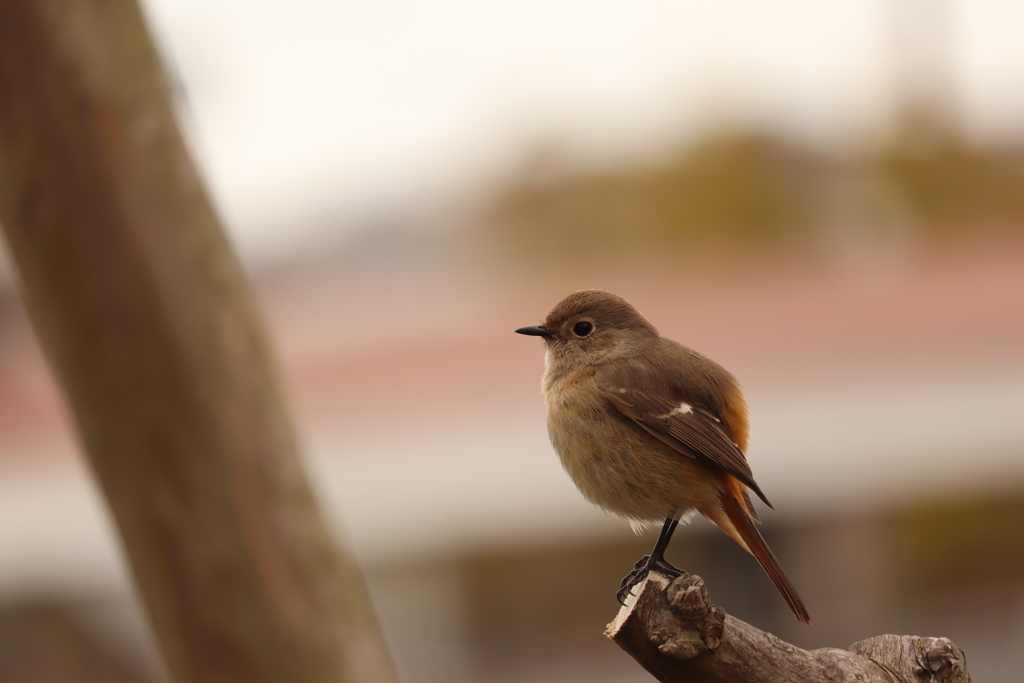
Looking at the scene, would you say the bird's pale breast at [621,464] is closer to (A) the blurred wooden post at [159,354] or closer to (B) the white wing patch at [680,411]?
(B) the white wing patch at [680,411]

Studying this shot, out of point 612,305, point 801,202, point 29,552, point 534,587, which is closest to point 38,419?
point 29,552

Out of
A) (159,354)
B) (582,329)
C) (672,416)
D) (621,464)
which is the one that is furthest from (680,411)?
(159,354)

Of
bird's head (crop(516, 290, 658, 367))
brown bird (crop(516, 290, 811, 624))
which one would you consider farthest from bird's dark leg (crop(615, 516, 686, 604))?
bird's head (crop(516, 290, 658, 367))

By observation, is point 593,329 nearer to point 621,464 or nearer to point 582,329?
point 582,329

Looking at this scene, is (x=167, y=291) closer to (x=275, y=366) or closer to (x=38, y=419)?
(x=275, y=366)

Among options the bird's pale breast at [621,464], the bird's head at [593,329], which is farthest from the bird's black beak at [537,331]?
the bird's pale breast at [621,464]

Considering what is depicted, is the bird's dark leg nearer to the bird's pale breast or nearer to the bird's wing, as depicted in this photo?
the bird's pale breast

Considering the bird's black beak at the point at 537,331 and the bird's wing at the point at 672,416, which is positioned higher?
the bird's black beak at the point at 537,331
